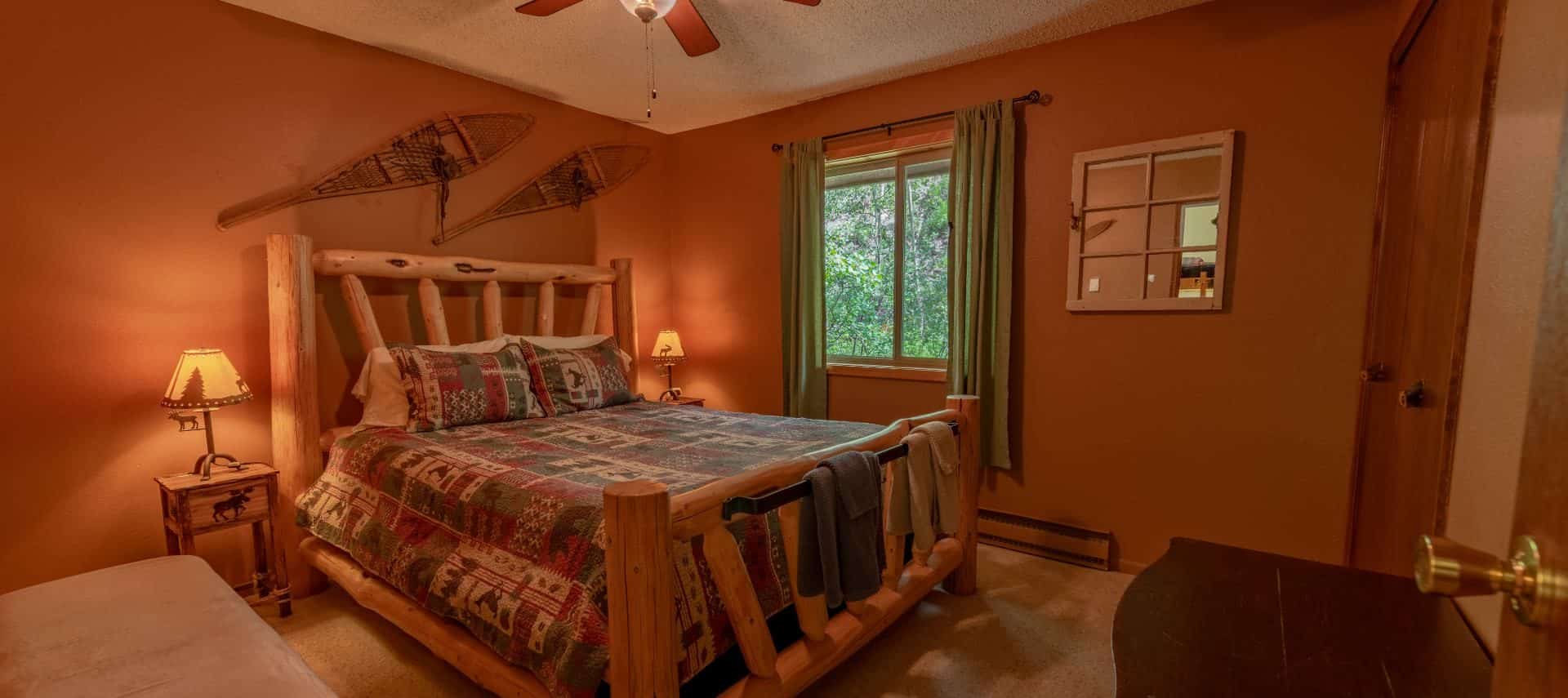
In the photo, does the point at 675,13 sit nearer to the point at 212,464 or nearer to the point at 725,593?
the point at 725,593

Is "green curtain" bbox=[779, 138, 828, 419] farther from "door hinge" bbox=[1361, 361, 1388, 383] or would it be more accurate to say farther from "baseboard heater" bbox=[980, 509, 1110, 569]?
"door hinge" bbox=[1361, 361, 1388, 383]

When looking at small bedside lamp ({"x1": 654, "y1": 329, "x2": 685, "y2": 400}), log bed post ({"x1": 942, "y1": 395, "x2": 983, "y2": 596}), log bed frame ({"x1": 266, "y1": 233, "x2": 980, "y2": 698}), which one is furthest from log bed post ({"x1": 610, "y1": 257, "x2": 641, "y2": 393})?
log bed post ({"x1": 942, "y1": 395, "x2": 983, "y2": 596})

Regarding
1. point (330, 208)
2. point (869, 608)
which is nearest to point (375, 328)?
point (330, 208)

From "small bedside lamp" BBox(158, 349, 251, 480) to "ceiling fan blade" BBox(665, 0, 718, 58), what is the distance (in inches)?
81.8

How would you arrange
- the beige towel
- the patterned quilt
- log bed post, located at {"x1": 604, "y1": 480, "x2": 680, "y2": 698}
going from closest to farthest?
log bed post, located at {"x1": 604, "y1": 480, "x2": 680, "y2": 698}
the patterned quilt
the beige towel

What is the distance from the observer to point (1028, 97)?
9.66 ft

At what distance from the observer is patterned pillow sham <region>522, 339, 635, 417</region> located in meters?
3.02

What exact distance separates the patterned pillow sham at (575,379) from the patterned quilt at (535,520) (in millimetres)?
230

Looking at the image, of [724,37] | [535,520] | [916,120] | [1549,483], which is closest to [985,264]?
[916,120]

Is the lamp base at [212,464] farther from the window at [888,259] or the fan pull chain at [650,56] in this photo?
the window at [888,259]

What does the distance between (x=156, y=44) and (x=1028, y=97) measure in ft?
11.8

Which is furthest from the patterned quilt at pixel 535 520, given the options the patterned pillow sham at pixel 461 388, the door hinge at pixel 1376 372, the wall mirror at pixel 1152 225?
the door hinge at pixel 1376 372

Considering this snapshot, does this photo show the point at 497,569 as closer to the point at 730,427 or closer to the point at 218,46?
the point at 730,427

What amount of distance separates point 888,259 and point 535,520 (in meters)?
2.56
